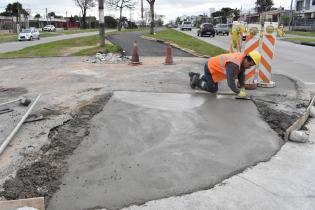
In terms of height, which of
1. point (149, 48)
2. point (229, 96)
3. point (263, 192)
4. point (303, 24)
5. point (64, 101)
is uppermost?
point (303, 24)

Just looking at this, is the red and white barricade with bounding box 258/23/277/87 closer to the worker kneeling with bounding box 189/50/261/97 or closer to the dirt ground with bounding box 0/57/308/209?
the dirt ground with bounding box 0/57/308/209

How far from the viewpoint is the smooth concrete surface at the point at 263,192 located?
143 inches

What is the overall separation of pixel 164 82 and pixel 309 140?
4.89m

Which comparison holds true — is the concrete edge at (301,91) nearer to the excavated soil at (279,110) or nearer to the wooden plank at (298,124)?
the excavated soil at (279,110)

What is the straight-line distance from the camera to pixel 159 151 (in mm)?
4910

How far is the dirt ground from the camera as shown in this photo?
421 cm

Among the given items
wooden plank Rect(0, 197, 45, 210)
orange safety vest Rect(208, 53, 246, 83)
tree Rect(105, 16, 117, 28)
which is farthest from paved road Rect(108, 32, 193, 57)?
tree Rect(105, 16, 117, 28)

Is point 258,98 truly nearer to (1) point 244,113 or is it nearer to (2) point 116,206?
(1) point 244,113

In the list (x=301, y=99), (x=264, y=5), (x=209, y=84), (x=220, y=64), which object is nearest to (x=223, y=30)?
(x=301, y=99)

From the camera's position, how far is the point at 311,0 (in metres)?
75.1

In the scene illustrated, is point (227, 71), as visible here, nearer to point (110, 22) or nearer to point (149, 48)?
point (149, 48)

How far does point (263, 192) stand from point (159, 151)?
4.98ft

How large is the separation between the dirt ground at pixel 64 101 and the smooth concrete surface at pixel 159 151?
0.75ft

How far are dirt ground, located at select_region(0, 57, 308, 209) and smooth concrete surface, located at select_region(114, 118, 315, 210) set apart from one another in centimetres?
122
